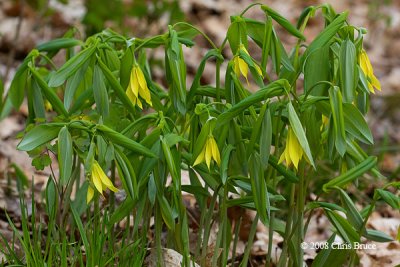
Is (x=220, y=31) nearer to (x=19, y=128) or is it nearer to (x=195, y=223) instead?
(x=19, y=128)

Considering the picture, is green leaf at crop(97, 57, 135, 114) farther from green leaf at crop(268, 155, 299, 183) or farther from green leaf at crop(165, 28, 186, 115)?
green leaf at crop(268, 155, 299, 183)

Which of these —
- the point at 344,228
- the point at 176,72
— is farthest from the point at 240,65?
the point at 344,228

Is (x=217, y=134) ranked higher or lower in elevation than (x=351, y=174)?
higher

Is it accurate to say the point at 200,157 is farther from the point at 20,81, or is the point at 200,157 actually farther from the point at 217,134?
the point at 20,81

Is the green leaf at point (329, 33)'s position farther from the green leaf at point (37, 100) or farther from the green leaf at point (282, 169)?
the green leaf at point (37, 100)

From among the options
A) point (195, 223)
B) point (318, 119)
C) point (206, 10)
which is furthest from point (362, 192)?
point (206, 10)

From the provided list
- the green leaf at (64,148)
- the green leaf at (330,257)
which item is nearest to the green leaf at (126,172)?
the green leaf at (64,148)
